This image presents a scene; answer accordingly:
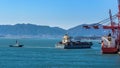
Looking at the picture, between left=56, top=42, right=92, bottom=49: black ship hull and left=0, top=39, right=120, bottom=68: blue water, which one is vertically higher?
left=56, top=42, right=92, bottom=49: black ship hull

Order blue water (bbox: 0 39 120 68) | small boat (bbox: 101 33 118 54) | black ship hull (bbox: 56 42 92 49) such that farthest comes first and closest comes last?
black ship hull (bbox: 56 42 92 49) < small boat (bbox: 101 33 118 54) < blue water (bbox: 0 39 120 68)

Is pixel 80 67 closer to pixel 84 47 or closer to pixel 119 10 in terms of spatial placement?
pixel 119 10

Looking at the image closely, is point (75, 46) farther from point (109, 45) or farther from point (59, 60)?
point (59, 60)

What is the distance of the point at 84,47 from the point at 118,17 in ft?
155

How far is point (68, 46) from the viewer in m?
152

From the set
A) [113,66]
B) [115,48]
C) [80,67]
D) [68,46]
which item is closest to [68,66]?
[80,67]

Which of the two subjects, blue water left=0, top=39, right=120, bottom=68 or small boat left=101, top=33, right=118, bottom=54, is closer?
blue water left=0, top=39, right=120, bottom=68

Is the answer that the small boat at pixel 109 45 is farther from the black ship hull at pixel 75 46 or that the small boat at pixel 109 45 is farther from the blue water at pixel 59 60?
the black ship hull at pixel 75 46

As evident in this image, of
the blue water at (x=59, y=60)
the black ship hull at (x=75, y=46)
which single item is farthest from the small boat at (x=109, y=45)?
the black ship hull at (x=75, y=46)

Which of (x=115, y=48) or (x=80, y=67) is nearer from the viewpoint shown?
(x=80, y=67)

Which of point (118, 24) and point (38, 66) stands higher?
point (118, 24)

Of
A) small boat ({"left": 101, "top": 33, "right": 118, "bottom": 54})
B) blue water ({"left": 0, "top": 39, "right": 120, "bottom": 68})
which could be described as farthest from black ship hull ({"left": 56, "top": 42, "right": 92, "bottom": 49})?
small boat ({"left": 101, "top": 33, "right": 118, "bottom": 54})

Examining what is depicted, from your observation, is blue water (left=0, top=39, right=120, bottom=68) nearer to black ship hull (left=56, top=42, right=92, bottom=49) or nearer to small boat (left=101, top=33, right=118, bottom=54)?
small boat (left=101, top=33, right=118, bottom=54)

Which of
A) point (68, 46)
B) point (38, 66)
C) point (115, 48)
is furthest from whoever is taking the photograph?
point (68, 46)
